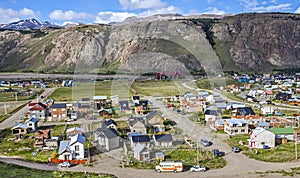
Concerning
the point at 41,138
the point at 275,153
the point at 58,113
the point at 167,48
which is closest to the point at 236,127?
the point at 275,153

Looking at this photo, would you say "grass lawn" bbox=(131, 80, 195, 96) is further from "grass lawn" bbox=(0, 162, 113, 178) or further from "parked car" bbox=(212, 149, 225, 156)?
"grass lawn" bbox=(0, 162, 113, 178)

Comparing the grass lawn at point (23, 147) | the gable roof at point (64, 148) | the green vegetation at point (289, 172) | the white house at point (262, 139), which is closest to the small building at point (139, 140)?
the gable roof at point (64, 148)

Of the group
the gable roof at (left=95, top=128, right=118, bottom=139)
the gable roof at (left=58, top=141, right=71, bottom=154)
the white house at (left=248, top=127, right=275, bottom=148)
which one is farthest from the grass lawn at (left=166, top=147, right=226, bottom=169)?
the gable roof at (left=58, top=141, right=71, bottom=154)

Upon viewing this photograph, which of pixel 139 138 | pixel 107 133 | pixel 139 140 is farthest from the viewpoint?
pixel 107 133

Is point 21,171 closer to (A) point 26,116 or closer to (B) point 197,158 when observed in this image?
(B) point 197,158

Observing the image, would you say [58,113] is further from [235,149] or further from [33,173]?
[235,149]

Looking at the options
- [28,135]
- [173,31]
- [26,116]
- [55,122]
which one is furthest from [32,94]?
[173,31]

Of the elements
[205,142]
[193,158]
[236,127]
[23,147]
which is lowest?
[193,158]

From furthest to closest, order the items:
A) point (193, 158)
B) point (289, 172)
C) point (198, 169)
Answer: point (193, 158), point (198, 169), point (289, 172)
